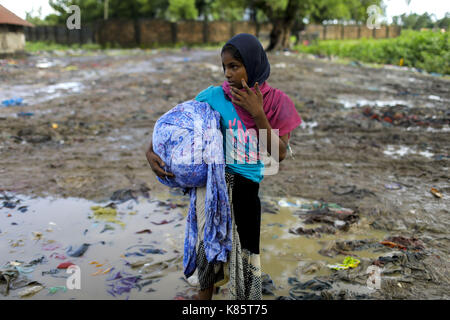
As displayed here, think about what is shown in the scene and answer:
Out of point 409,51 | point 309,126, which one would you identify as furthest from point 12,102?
point 409,51

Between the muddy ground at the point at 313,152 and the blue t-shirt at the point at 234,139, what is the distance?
3.54ft

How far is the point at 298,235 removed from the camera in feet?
11.7

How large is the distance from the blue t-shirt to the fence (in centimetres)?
2694

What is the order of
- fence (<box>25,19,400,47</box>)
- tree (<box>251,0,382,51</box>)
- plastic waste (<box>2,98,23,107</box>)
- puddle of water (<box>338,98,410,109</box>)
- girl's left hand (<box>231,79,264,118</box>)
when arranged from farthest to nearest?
fence (<box>25,19,400,47</box>) → tree (<box>251,0,382,51</box>) → puddle of water (<box>338,98,410,109</box>) → plastic waste (<box>2,98,23,107</box>) → girl's left hand (<box>231,79,264,118</box>)

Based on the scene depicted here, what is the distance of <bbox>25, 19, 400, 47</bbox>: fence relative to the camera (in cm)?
2769

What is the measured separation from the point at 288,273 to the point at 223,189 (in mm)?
1242

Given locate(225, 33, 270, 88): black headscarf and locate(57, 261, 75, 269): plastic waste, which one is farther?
locate(57, 261, 75, 269): plastic waste

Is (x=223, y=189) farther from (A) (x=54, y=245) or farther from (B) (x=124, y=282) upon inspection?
(A) (x=54, y=245)

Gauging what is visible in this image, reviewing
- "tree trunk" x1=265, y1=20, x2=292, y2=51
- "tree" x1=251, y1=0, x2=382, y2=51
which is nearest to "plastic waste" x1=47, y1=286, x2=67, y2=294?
"tree" x1=251, y1=0, x2=382, y2=51
